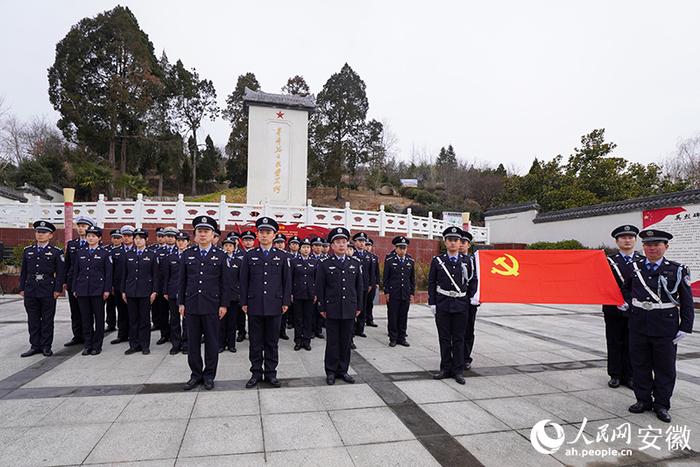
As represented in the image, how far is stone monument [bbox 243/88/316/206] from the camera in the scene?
54.9 feet

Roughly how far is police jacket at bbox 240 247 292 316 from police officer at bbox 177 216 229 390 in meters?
0.24

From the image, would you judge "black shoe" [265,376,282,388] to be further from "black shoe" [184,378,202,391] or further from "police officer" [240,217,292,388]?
"black shoe" [184,378,202,391]

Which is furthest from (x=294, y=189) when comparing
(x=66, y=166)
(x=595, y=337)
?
(x=66, y=166)

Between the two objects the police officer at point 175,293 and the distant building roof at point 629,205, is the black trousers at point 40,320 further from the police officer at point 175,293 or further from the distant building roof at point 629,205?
the distant building roof at point 629,205

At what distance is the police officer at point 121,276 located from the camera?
602 cm

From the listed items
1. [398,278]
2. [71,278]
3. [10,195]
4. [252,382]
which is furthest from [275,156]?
[252,382]

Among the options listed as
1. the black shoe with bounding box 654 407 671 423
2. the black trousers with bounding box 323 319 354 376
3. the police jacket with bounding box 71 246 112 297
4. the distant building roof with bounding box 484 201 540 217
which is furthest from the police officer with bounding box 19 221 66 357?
the distant building roof with bounding box 484 201 540 217

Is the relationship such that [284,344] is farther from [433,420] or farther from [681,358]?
[681,358]

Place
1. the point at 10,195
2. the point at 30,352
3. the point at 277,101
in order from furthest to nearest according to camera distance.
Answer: the point at 10,195, the point at 277,101, the point at 30,352

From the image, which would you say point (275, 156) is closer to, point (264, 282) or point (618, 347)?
point (264, 282)

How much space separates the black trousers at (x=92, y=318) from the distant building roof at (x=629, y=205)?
15.3 meters

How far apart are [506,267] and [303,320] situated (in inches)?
134

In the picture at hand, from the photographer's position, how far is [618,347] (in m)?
4.65

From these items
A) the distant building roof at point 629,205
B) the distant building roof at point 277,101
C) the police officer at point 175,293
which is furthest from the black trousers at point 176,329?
the distant building roof at point 629,205
